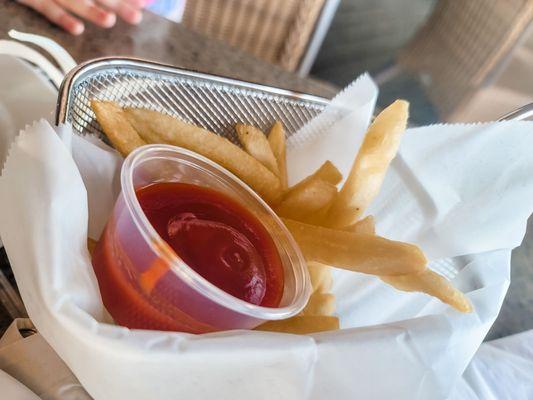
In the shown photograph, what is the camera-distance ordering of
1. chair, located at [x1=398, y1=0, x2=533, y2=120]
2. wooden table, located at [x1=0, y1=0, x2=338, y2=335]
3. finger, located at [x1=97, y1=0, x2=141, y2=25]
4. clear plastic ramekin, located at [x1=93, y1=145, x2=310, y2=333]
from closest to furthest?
clear plastic ramekin, located at [x1=93, y1=145, x2=310, y2=333], wooden table, located at [x1=0, y1=0, x2=338, y2=335], finger, located at [x1=97, y1=0, x2=141, y2=25], chair, located at [x1=398, y1=0, x2=533, y2=120]

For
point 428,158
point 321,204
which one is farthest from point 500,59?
point 321,204

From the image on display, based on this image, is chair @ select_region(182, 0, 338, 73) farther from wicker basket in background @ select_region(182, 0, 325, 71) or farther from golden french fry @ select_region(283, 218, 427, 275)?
golden french fry @ select_region(283, 218, 427, 275)

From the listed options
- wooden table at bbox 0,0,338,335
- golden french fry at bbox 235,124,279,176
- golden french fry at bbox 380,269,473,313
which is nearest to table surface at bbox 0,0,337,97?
wooden table at bbox 0,0,338,335

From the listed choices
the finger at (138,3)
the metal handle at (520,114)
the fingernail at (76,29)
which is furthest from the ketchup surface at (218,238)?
the finger at (138,3)

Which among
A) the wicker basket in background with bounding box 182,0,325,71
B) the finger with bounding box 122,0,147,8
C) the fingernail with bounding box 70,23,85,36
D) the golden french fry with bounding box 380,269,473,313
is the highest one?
the wicker basket in background with bounding box 182,0,325,71

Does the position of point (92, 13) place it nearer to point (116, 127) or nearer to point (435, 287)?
point (116, 127)
